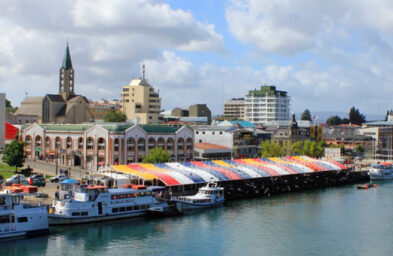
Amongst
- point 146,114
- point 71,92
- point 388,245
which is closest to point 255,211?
point 388,245

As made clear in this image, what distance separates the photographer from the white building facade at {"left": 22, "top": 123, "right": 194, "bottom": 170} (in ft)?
311

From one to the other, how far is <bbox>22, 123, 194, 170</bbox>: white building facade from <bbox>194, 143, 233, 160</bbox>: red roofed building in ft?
21.9

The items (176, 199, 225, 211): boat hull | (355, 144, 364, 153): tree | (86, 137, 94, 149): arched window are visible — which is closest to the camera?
(176, 199, 225, 211): boat hull

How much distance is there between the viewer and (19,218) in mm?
51062

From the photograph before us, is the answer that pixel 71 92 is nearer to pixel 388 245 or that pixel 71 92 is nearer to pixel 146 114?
pixel 146 114

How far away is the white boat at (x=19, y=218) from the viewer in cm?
5038

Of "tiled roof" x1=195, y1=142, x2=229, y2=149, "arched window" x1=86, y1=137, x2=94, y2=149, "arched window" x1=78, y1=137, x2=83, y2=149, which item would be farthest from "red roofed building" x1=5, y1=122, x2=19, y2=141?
"tiled roof" x1=195, y1=142, x2=229, y2=149

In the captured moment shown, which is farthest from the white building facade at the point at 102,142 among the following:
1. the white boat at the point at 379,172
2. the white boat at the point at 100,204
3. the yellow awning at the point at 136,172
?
the white boat at the point at 379,172

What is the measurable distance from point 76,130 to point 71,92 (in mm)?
56347

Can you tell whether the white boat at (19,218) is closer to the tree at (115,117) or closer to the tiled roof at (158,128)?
the tiled roof at (158,128)

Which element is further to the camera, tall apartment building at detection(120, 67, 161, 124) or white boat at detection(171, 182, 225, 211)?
tall apartment building at detection(120, 67, 161, 124)

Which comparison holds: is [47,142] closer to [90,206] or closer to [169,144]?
[169,144]

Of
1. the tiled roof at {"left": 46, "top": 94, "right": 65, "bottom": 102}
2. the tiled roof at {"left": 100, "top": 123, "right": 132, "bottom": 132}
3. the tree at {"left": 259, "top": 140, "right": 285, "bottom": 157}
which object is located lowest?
the tree at {"left": 259, "top": 140, "right": 285, "bottom": 157}

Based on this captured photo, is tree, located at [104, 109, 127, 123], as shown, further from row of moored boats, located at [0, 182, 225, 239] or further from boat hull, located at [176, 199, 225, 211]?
boat hull, located at [176, 199, 225, 211]
